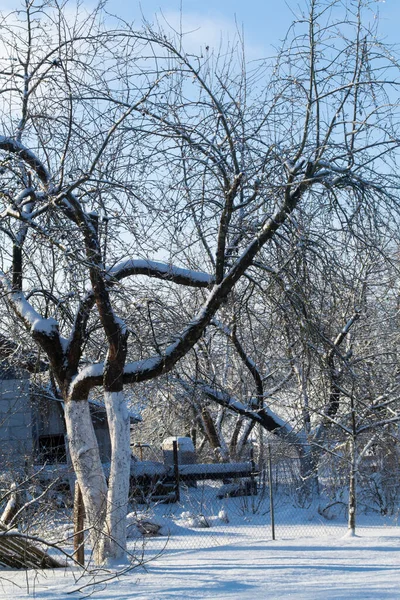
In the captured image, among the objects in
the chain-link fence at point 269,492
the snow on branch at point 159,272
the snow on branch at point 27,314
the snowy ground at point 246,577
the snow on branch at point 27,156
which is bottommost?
the snowy ground at point 246,577

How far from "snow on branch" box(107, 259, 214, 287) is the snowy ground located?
10.2 feet

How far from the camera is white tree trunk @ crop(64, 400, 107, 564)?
857cm

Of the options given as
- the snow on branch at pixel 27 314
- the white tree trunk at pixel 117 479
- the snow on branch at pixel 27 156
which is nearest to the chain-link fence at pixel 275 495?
the white tree trunk at pixel 117 479

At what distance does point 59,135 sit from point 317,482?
1176cm

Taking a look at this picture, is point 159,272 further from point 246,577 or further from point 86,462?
point 246,577

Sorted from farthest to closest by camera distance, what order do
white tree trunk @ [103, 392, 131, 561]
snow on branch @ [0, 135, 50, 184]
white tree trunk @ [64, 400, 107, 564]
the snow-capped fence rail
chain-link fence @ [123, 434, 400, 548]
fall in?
the snow-capped fence rail
chain-link fence @ [123, 434, 400, 548]
white tree trunk @ [64, 400, 107, 564]
white tree trunk @ [103, 392, 131, 561]
snow on branch @ [0, 135, 50, 184]

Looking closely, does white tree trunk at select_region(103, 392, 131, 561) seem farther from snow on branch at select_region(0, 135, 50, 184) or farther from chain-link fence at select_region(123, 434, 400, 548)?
chain-link fence at select_region(123, 434, 400, 548)

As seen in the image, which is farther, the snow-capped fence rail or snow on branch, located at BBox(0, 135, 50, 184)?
the snow-capped fence rail

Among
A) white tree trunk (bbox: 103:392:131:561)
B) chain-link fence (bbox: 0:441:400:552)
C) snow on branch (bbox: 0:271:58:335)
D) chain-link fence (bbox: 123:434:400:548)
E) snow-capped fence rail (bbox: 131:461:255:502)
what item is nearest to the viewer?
snow on branch (bbox: 0:271:58:335)

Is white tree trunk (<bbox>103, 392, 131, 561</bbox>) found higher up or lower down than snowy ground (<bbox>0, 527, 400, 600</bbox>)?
higher up

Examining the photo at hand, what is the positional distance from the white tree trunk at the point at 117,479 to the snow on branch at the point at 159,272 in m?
1.41

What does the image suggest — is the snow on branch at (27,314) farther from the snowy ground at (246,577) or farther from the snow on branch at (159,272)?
the snowy ground at (246,577)

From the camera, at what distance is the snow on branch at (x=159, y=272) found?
323 inches

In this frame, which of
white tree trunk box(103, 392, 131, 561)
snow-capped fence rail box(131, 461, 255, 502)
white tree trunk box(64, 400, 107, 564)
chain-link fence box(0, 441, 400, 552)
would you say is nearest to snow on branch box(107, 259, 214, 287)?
white tree trunk box(103, 392, 131, 561)
